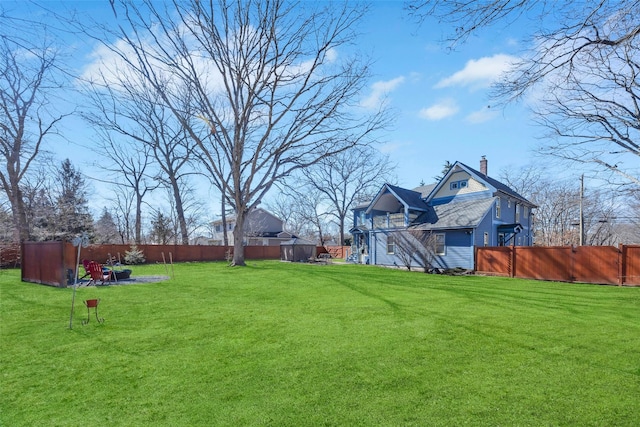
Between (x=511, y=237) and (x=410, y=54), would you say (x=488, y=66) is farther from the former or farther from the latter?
(x=511, y=237)

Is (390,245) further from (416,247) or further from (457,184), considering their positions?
(457,184)

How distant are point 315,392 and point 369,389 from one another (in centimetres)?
60

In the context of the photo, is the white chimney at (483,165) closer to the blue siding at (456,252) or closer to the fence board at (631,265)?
the blue siding at (456,252)

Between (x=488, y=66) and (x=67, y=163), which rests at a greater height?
(x=67, y=163)

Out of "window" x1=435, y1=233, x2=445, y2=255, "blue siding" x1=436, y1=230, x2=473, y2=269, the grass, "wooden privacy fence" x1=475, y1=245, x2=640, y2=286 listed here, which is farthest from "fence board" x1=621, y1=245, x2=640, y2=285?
"window" x1=435, y1=233, x2=445, y2=255

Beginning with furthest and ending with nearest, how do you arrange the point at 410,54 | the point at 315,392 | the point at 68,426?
the point at 410,54 < the point at 315,392 < the point at 68,426

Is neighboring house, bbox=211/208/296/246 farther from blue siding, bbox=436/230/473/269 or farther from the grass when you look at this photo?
the grass

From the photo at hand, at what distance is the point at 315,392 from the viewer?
11.6 feet

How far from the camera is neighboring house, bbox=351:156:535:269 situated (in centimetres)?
1933

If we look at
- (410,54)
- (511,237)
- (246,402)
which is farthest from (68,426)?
(511,237)

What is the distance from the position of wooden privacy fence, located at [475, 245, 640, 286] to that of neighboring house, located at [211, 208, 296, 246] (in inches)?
1313

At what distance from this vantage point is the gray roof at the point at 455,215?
19156 millimetres

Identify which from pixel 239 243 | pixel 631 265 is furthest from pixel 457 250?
pixel 239 243

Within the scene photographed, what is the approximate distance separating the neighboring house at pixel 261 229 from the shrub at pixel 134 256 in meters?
21.1
